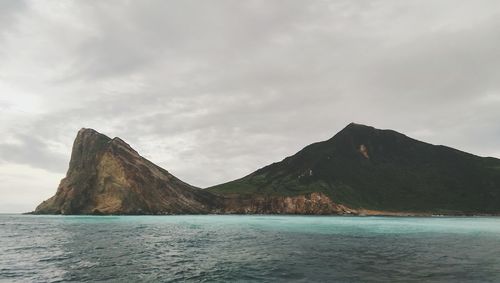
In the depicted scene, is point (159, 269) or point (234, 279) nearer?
point (234, 279)

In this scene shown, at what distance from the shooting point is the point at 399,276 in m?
30.4

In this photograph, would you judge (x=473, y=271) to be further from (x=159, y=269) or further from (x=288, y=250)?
(x=159, y=269)

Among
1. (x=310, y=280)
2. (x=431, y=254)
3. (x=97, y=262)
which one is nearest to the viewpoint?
(x=310, y=280)

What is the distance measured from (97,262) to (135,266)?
5.39 meters

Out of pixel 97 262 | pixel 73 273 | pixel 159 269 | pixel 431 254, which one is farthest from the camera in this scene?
pixel 431 254

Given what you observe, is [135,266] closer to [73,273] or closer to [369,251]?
[73,273]

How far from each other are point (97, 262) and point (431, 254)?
3931 centimetres

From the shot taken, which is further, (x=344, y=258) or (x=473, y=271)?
(x=344, y=258)

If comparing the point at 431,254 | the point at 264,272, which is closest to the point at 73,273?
the point at 264,272

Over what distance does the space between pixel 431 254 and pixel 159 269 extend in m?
33.2

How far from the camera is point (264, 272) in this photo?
106 feet

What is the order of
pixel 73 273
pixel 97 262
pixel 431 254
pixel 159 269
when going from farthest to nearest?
pixel 431 254 → pixel 97 262 → pixel 159 269 → pixel 73 273

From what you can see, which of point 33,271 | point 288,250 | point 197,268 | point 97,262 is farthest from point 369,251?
point 33,271

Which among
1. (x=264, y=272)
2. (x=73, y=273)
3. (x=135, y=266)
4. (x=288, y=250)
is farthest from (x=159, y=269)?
(x=288, y=250)
